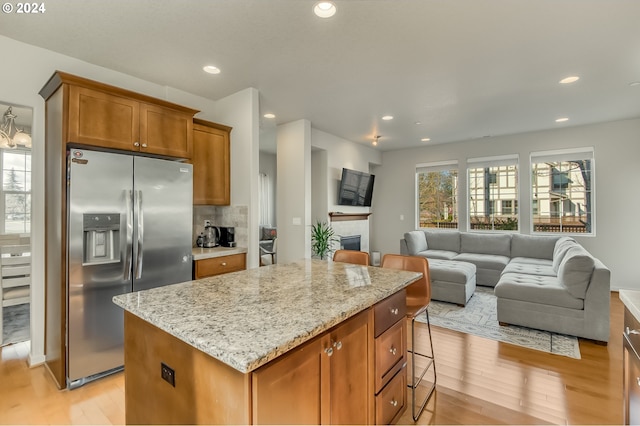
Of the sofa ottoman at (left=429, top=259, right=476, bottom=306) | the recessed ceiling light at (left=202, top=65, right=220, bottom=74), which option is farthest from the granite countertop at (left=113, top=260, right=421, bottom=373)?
the sofa ottoman at (left=429, top=259, right=476, bottom=306)

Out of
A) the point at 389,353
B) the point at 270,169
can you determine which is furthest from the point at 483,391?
the point at 270,169

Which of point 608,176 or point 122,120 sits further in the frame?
point 608,176

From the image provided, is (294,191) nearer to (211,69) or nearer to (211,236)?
(211,236)

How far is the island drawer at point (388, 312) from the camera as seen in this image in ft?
4.94

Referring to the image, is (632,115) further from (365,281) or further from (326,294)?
(326,294)

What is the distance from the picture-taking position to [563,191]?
5273 millimetres

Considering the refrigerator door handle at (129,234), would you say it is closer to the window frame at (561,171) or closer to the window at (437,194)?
the window at (437,194)

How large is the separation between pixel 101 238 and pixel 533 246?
6.13 metres

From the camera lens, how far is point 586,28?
89.3 inches

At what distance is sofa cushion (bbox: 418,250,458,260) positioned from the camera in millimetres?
5348

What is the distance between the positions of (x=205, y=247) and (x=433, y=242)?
4.56 metres

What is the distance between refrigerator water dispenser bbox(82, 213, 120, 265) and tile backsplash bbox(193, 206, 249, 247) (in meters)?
1.19

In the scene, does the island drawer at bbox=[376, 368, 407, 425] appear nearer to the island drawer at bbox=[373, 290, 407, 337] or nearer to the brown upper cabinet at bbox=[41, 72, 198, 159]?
the island drawer at bbox=[373, 290, 407, 337]

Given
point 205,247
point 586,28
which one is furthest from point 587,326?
point 205,247
